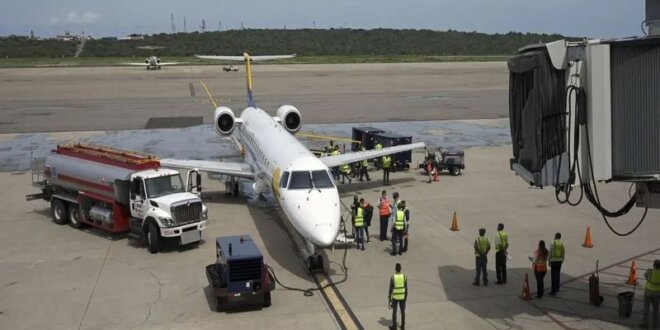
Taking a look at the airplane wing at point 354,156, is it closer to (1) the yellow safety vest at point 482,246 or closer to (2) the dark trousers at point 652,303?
(1) the yellow safety vest at point 482,246

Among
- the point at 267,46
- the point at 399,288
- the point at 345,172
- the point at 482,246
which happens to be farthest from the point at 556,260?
the point at 267,46

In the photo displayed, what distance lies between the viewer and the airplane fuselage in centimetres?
1755

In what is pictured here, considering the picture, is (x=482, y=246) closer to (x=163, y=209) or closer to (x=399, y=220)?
(x=399, y=220)

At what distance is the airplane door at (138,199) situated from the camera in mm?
21172

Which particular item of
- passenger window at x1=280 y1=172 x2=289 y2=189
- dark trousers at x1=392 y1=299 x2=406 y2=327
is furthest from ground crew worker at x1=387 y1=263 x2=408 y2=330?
passenger window at x1=280 y1=172 x2=289 y2=189

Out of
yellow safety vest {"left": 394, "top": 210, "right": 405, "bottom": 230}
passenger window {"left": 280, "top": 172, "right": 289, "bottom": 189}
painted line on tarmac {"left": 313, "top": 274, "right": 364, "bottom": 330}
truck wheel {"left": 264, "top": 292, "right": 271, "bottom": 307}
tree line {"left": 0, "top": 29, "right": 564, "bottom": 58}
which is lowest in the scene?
painted line on tarmac {"left": 313, "top": 274, "right": 364, "bottom": 330}

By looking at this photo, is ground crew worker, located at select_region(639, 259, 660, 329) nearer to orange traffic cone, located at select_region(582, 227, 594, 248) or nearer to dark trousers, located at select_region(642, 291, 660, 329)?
dark trousers, located at select_region(642, 291, 660, 329)

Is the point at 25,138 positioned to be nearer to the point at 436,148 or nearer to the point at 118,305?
the point at 436,148

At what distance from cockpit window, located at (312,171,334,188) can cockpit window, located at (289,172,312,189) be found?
0.57ft

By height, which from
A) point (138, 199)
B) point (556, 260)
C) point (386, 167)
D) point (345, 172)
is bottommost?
point (556, 260)

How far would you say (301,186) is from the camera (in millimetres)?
19078

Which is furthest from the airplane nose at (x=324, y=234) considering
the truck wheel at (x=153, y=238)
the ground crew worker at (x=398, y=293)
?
the truck wheel at (x=153, y=238)

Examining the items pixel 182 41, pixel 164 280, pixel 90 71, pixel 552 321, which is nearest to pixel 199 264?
pixel 164 280

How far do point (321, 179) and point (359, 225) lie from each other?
2024 mm
